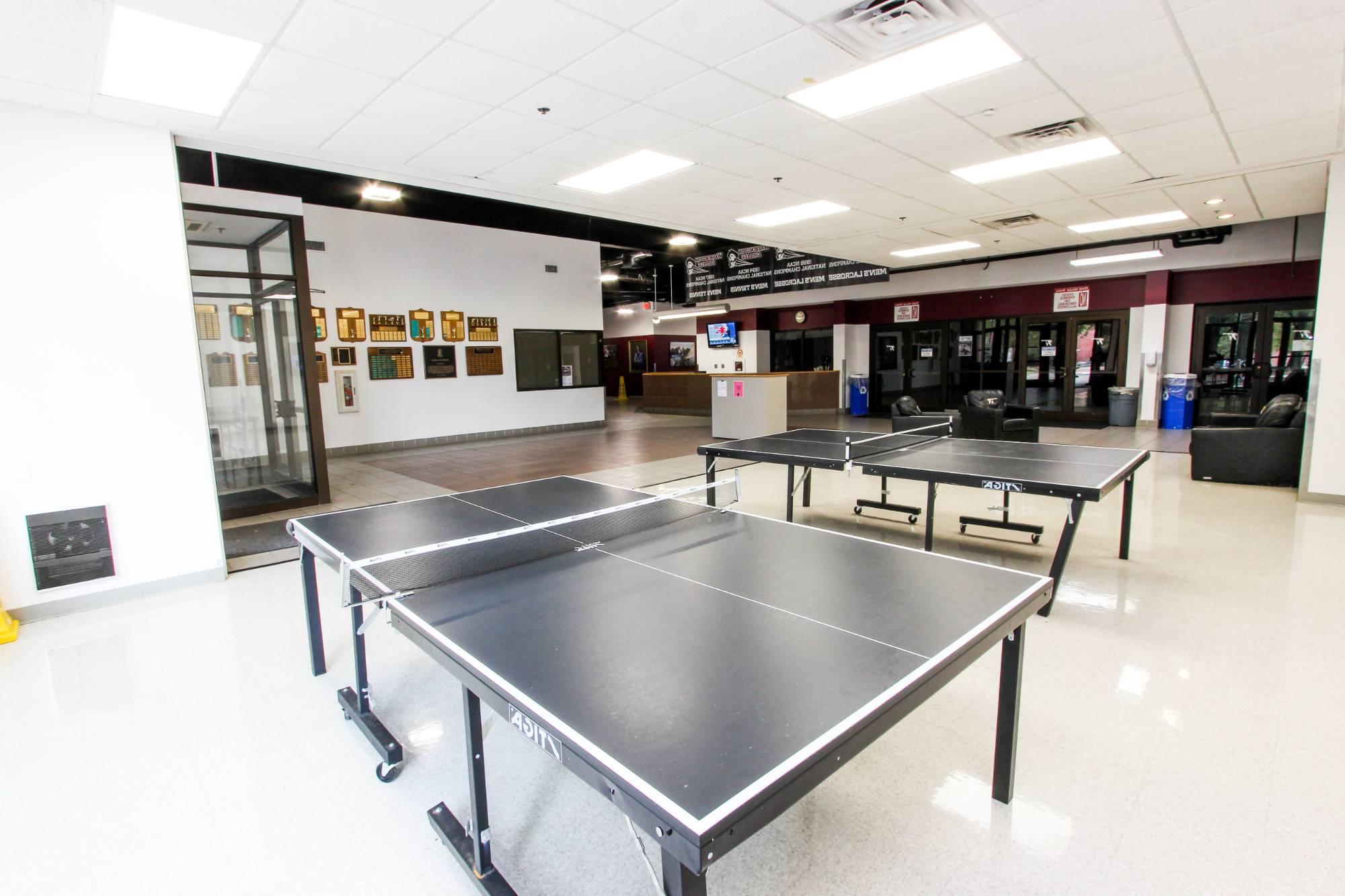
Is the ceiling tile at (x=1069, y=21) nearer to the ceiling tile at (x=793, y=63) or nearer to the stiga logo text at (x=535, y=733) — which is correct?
the ceiling tile at (x=793, y=63)

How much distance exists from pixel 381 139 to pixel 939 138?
4257 millimetres

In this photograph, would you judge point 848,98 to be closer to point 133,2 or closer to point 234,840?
point 133,2

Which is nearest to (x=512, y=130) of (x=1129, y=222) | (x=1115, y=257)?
(x=1129, y=222)

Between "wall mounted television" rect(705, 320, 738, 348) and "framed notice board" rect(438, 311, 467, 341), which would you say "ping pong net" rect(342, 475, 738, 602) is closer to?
"framed notice board" rect(438, 311, 467, 341)

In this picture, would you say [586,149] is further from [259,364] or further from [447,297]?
[447,297]

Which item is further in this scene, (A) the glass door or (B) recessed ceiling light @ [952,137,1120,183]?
(A) the glass door

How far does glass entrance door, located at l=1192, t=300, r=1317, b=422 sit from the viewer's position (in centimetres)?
980

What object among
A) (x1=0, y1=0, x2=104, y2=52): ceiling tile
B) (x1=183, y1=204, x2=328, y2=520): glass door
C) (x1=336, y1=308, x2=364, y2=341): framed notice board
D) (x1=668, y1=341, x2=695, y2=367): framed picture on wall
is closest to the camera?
(x1=0, y1=0, x2=104, y2=52): ceiling tile

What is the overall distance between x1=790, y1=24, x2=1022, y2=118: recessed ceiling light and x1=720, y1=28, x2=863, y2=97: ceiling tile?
0.41 feet

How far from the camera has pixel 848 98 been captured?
411cm

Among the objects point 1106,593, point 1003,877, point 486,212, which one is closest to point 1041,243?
point 1106,593

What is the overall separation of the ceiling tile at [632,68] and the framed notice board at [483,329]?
7.73m

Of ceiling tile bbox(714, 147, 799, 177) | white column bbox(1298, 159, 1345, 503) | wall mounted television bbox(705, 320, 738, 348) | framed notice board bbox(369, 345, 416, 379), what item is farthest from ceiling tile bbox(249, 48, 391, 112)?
wall mounted television bbox(705, 320, 738, 348)

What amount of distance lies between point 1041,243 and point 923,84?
299 inches
